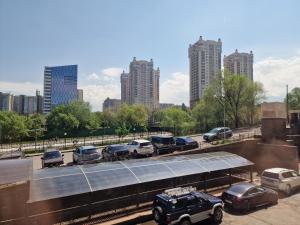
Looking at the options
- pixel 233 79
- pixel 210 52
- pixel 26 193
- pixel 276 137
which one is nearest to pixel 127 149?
pixel 26 193

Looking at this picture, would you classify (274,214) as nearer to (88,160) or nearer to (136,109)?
(88,160)

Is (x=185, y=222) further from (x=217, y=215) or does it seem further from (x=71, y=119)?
(x=71, y=119)

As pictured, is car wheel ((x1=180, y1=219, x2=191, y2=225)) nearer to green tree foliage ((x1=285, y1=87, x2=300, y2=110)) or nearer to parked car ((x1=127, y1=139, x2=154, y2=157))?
parked car ((x1=127, y1=139, x2=154, y2=157))

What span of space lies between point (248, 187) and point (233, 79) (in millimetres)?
41549

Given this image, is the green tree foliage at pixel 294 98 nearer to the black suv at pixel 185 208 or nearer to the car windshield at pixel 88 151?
the car windshield at pixel 88 151

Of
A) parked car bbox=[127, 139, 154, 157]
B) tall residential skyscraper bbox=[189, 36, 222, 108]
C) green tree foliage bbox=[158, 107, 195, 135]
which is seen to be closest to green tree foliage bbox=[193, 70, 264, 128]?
green tree foliage bbox=[158, 107, 195, 135]

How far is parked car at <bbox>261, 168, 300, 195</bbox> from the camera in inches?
723

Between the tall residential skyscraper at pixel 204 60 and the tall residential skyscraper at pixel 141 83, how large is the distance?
4014cm

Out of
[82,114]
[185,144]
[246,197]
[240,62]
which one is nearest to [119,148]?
[185,144]

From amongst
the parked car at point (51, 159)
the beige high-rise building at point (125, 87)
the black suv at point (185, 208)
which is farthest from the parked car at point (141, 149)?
the beige high-rise building at point (125, 87)

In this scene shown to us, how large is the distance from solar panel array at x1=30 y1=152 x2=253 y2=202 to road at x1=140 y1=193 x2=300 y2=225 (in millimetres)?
2892

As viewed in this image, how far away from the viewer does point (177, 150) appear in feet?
87.7

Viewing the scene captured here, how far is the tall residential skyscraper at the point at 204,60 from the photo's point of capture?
380 feet

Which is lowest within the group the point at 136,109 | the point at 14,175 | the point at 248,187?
the point at 248,187
